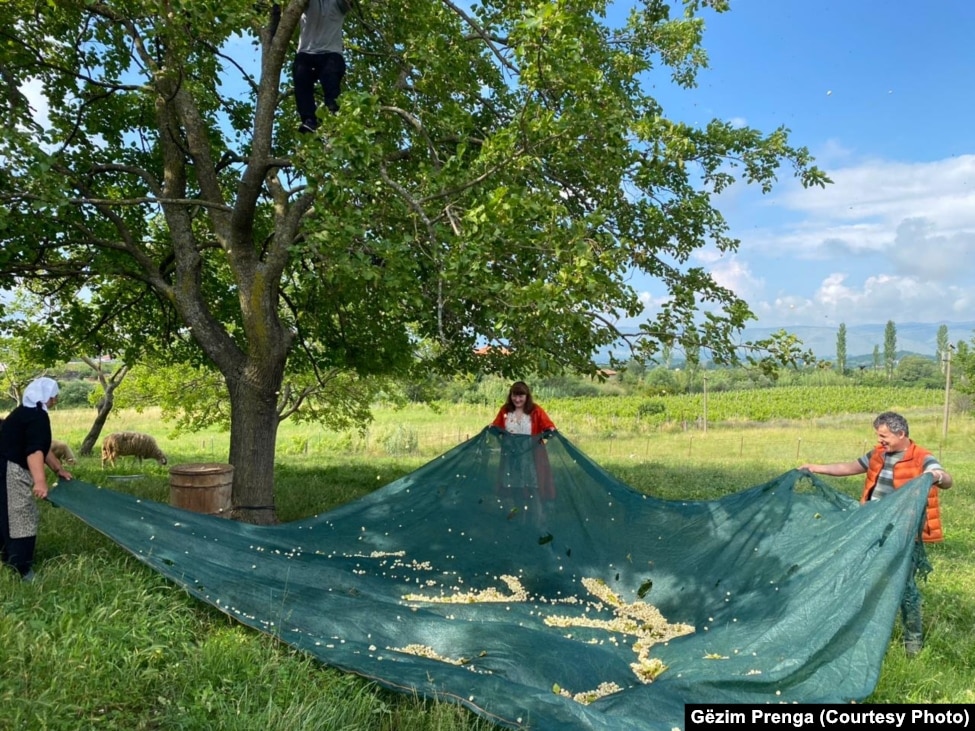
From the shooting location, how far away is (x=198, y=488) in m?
5.71

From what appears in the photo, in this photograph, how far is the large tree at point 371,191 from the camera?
4.65 meters

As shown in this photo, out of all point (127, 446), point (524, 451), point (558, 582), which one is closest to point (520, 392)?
point (524, 451)

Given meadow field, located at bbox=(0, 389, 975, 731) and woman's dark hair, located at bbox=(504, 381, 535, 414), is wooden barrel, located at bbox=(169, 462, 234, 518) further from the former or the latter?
woman's dark hair, located at bbox=(504, 381, 535, 414)

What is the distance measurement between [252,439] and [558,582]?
3108mm

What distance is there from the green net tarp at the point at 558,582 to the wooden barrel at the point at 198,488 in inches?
38.5

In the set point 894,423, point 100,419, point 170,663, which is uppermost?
point 894,423

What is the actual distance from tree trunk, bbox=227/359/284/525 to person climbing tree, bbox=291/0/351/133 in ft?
7.58

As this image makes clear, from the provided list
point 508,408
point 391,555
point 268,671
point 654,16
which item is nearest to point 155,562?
point 268,671

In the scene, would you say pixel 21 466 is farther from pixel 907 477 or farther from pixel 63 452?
pixel 63 452

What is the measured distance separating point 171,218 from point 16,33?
6.65ft

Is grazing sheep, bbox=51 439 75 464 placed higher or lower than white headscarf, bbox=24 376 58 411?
lower

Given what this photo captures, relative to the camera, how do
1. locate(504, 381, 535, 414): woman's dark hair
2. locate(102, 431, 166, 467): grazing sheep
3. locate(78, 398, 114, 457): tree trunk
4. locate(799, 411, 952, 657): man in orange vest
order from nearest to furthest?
locate(799, 411, 952, 657): man in orange vest, locate(504, 381, 535, 414): woman's dark hair, locate(102, 431, 166, 467): grazing sheep, locate(78, 398, 114, 457): tree trunk

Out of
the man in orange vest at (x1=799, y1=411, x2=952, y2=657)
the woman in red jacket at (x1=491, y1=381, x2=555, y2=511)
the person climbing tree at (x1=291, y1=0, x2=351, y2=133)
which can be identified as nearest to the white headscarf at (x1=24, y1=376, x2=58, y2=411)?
the person climbing tree at (x1=291, y1=0, x2=351, y2=133)

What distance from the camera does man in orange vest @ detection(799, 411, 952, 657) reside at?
4.15m
